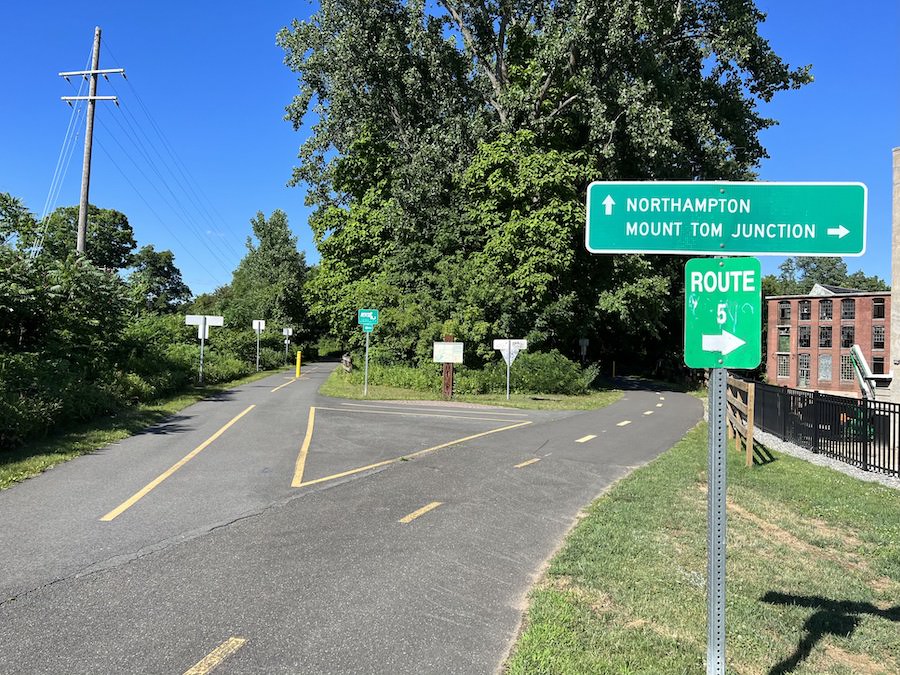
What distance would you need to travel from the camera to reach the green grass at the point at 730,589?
12.0 ft

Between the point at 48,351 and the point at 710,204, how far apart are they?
54.1 ft

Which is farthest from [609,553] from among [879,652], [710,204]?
[710,204]

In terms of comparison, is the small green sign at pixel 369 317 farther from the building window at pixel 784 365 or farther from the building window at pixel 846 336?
the building window at pixel 784 365

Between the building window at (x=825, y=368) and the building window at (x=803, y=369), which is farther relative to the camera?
the building window at (x=803, y=369)

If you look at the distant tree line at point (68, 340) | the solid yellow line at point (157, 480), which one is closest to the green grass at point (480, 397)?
the distant tree line at point (68, 340)

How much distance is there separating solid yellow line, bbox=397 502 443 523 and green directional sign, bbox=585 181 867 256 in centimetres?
432

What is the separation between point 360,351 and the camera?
3222cm

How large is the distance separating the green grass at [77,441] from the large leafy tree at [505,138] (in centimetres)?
1348

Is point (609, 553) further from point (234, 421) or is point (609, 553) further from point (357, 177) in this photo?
point (357, 177)

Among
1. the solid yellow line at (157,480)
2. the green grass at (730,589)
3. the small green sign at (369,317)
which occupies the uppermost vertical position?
the small green sign at (369,317)

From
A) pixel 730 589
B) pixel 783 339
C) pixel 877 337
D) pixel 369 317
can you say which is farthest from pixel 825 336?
pixel 730 589

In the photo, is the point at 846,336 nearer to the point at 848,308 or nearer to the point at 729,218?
the point at 848,308

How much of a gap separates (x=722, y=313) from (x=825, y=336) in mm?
88614

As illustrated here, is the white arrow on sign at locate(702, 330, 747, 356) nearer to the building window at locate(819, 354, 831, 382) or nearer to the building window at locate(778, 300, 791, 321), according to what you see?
the building window at locate(819, 354, 831, 382)
